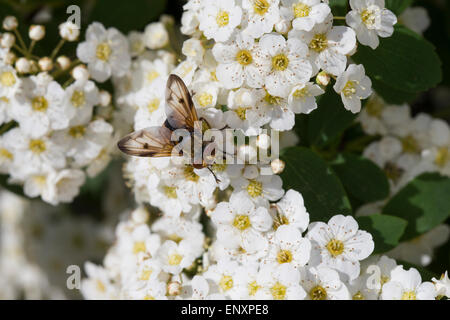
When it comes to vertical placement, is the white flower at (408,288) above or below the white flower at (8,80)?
below

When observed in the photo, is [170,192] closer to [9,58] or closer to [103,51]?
[103,51]

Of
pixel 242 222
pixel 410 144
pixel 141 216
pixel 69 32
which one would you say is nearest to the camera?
→ pixel 242 222

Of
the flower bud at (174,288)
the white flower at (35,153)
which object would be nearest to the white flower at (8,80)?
the white flower at (35,153)

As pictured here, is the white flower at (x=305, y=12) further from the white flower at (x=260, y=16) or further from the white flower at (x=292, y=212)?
the white flower at (x=292, y=212)

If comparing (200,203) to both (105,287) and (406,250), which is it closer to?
(105,287)

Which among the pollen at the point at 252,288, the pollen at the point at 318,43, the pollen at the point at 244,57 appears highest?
the pollen at the point at 318,43

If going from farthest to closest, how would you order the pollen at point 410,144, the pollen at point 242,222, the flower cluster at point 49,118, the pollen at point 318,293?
the pollen at point 410,144 < the flower cluster at point 49,118 < the pollen at point 242,222 < the pollen at point 318,293

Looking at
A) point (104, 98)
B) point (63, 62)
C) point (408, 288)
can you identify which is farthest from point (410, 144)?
point (63, 62)
